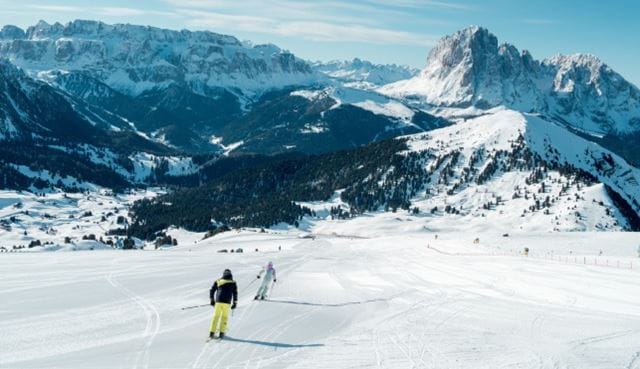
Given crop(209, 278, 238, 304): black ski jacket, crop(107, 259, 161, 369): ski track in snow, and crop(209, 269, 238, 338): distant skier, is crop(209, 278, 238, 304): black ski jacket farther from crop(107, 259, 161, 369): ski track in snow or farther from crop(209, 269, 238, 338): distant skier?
crop(107, 259, 161, 369): ski track in snow

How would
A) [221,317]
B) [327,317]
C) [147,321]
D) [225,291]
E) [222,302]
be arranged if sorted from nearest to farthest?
[221,317], [222,302], [225,291], [147,321], [327,317]

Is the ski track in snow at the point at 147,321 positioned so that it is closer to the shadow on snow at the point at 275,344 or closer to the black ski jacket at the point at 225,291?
the black ski jacket at the point at 225,291

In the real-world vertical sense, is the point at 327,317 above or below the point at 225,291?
below

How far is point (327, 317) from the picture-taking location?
2700 centimetres

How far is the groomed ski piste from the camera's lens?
2003cm

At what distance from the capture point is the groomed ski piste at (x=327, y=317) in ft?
65.7

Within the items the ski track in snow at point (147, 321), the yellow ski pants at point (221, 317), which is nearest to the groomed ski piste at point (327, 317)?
the ski track in snow at point (147, 321)

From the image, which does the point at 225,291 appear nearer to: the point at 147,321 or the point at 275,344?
the point at 275,344

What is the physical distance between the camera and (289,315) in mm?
27312

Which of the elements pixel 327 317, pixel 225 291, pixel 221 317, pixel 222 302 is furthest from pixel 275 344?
pixel 327 317

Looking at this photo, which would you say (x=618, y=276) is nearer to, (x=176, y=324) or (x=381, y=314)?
(x=381, y=314)

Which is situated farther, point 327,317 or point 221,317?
point 327,317

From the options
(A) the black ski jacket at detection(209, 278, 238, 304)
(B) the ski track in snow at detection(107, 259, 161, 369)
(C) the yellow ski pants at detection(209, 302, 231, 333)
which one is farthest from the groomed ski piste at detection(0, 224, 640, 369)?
(A) the black ski jacket at detection(209, 278, 238, 304)

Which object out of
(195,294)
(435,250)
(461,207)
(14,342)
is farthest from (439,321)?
(461,207)
